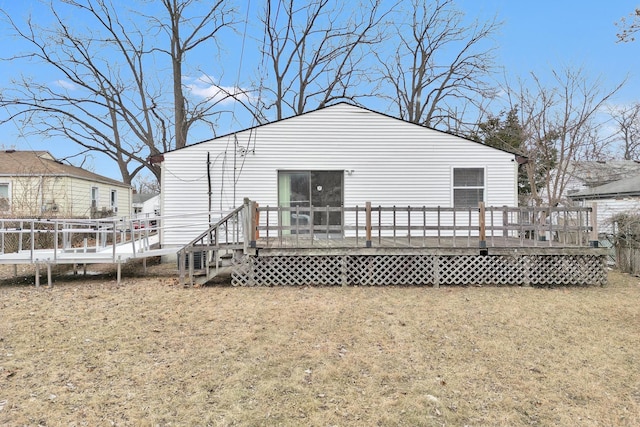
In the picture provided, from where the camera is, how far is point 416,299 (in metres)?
6.56

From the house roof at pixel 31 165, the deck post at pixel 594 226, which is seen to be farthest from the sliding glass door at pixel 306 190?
the house roof at pixel 31 165

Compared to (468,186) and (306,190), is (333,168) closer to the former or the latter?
(306,190)

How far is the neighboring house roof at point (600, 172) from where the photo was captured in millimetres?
19766

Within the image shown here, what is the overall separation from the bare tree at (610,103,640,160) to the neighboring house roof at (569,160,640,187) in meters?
1.59

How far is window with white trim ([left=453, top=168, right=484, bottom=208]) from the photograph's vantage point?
420 inches

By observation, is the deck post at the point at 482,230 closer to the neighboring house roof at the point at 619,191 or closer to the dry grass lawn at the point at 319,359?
the dry grass lawn at the point at 319,359

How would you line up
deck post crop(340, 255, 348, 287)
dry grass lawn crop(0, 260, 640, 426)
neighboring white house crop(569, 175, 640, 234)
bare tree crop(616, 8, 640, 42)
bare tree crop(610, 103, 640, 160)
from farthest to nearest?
bare tree crop(610, 103, 640, 160) → neighboring white house crop(569, 175, 640, 234) → deck post crop(340, 255, 348, 287) → bare tree crop(616, 8, 640, 42) → dry grass lawn crop(0, 260, 640, 426)

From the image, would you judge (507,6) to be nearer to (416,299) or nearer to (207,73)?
(207,73)

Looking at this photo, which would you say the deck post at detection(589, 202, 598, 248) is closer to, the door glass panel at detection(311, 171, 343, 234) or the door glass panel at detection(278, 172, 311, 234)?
the door glass panel at detection(311, 171, 343, 234)

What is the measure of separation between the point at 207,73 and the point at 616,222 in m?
18.4

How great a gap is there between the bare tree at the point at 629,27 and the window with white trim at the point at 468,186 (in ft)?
13.5

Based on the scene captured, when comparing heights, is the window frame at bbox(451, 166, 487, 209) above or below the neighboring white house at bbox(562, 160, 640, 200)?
below

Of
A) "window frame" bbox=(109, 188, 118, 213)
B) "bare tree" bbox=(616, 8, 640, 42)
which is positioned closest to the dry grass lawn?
"bare tree" bbox=(616, 8, 640, 42)

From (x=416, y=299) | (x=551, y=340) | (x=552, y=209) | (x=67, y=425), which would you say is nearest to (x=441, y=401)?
(x=551, y=340)
